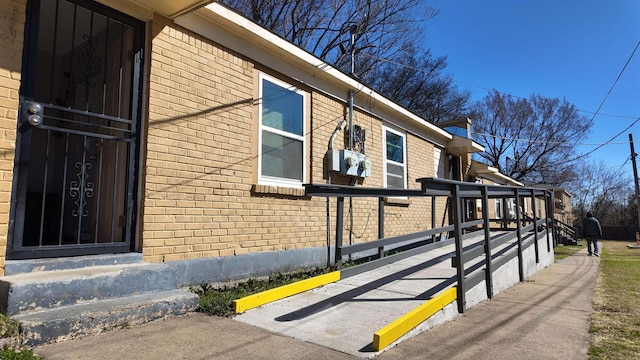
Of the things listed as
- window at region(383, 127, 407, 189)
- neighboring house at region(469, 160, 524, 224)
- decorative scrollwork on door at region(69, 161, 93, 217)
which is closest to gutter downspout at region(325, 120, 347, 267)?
window at region(383, 127, 407, 189)

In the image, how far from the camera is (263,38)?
5.83 meters

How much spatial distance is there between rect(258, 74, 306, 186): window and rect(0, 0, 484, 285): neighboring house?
0.09ft

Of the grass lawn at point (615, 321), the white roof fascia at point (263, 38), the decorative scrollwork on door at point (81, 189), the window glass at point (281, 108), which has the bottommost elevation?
the grass lawn at point (615, 321)

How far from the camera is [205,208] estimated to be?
501cm

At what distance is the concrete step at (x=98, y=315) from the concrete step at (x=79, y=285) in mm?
53

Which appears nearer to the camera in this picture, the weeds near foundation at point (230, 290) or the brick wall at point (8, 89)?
the brick wall at point (8, 89)

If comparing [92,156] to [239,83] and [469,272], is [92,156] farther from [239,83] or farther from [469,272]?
[469,272]

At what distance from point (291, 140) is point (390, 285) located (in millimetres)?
2745

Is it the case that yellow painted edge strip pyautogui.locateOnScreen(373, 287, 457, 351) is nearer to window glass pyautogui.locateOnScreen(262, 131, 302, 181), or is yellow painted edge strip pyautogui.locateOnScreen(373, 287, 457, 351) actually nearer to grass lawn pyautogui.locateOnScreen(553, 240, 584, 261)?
window glass pyautogui.locateOnScreen(262, 131, 302, 181)

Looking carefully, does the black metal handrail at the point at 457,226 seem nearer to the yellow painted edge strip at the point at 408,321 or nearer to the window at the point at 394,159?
the yellow painted edge strip at the point at 408,321

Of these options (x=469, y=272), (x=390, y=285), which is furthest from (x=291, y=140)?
(x=469, y=272)

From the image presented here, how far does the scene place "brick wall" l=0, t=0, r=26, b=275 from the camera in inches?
136

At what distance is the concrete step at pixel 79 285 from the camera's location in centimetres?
314

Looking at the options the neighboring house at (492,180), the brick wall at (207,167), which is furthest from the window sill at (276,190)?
the neighboring house at (492,180)
